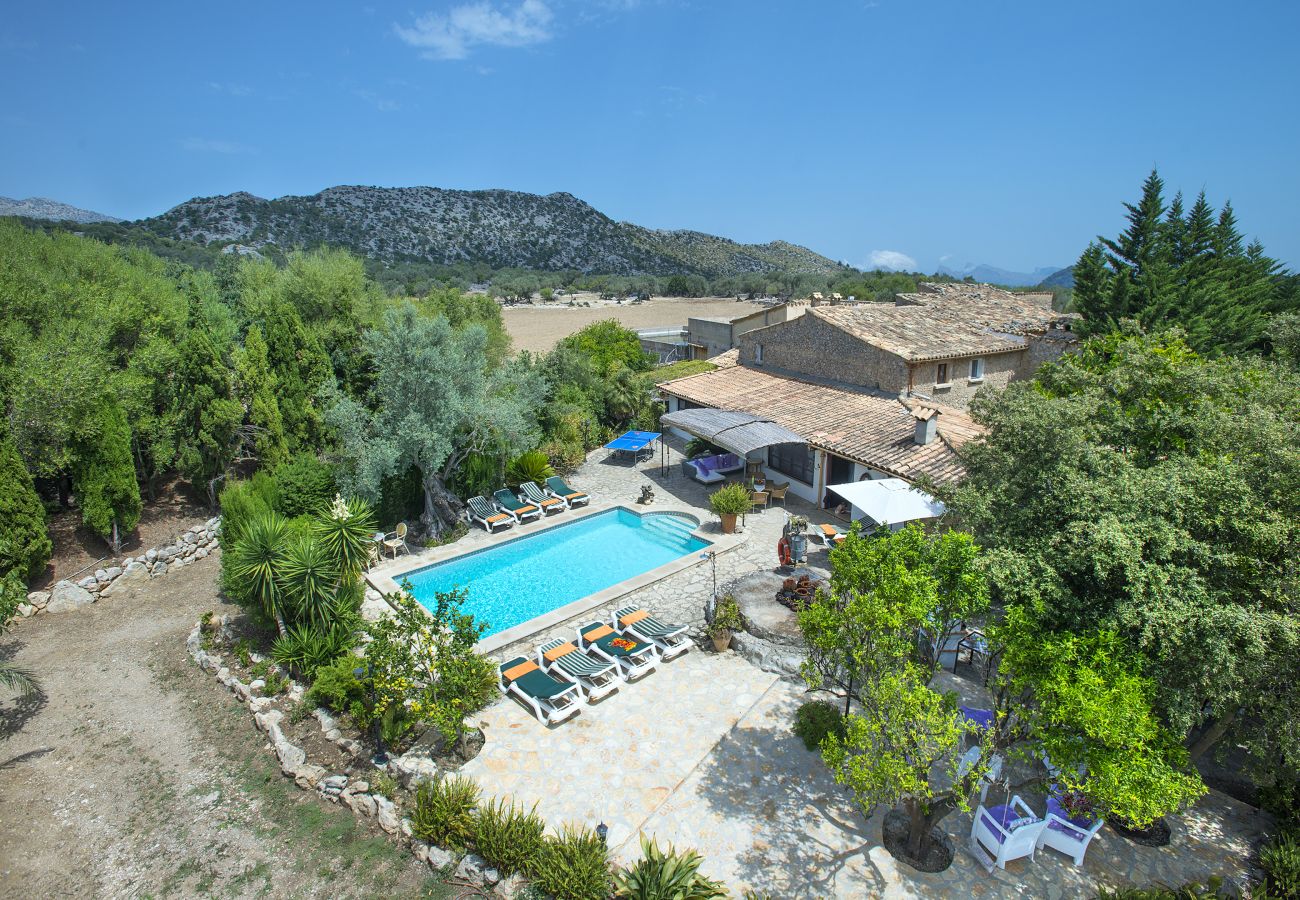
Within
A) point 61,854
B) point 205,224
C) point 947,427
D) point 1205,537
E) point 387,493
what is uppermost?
point 205,224

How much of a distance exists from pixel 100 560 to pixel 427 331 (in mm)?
11200

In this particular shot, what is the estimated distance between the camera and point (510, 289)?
291 ft

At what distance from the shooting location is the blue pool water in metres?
16.7

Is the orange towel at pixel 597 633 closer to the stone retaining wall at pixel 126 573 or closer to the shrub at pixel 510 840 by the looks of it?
the shrub at pixel 510 840

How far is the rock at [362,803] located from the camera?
10000 millimetres

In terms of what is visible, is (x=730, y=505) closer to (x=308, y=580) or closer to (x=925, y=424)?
(x=925, y=424)

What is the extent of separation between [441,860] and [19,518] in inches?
596

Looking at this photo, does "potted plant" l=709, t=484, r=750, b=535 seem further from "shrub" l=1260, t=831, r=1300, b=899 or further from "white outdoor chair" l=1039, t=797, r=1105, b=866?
"shrub" l=1260, t=831, r=1300, b=899

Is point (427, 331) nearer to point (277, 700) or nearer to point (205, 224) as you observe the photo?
point (277, 700)

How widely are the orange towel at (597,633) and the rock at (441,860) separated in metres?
5.17

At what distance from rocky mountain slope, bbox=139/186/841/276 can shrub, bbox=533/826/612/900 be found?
108 meters

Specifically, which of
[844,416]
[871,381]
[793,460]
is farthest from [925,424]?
[871,381]

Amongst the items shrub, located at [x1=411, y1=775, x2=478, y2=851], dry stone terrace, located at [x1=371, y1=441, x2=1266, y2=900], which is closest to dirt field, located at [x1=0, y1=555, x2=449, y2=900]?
shrub, located at [x1=411, y1=775, x2=478, y2=851]

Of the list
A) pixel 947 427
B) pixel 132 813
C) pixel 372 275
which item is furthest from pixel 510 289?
pixel 132 813
